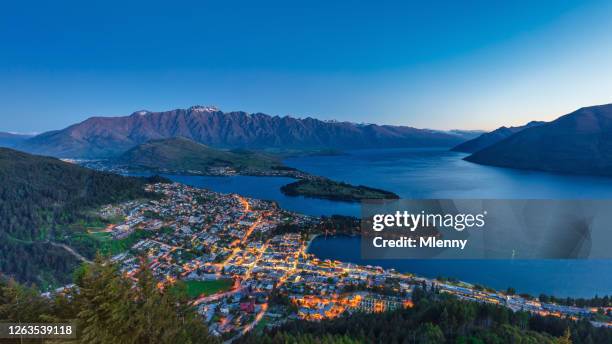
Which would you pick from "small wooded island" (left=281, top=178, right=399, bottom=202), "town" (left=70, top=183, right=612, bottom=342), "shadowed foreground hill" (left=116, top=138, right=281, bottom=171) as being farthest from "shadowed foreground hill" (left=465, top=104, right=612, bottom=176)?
"town" (left=70, top=183, right=612, bottom=342)

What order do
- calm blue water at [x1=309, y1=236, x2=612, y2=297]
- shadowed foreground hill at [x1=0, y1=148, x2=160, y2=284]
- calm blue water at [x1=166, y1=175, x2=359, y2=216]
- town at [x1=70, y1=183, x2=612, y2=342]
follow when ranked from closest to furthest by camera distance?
town at [x1=70, y1=183, x2=612, y2=342] < shadowed foreground hill at [x1=0, y1=148, x2=160, y2=284] < calm blue water at [x1=309, y1=236, x2=612, y2=297] < calm blue water at [x1=166, y1=175, x2=359, y2=216]

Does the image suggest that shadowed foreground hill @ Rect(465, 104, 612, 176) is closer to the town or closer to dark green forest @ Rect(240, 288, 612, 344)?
the town

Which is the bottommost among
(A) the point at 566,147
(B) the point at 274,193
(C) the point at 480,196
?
(B) the point at 274,193

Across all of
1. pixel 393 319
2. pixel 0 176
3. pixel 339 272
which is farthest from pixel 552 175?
pixel 0 176

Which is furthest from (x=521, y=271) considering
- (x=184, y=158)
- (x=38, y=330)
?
(x=184, y=158)

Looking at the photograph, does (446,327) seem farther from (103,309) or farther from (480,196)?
(480,196)
